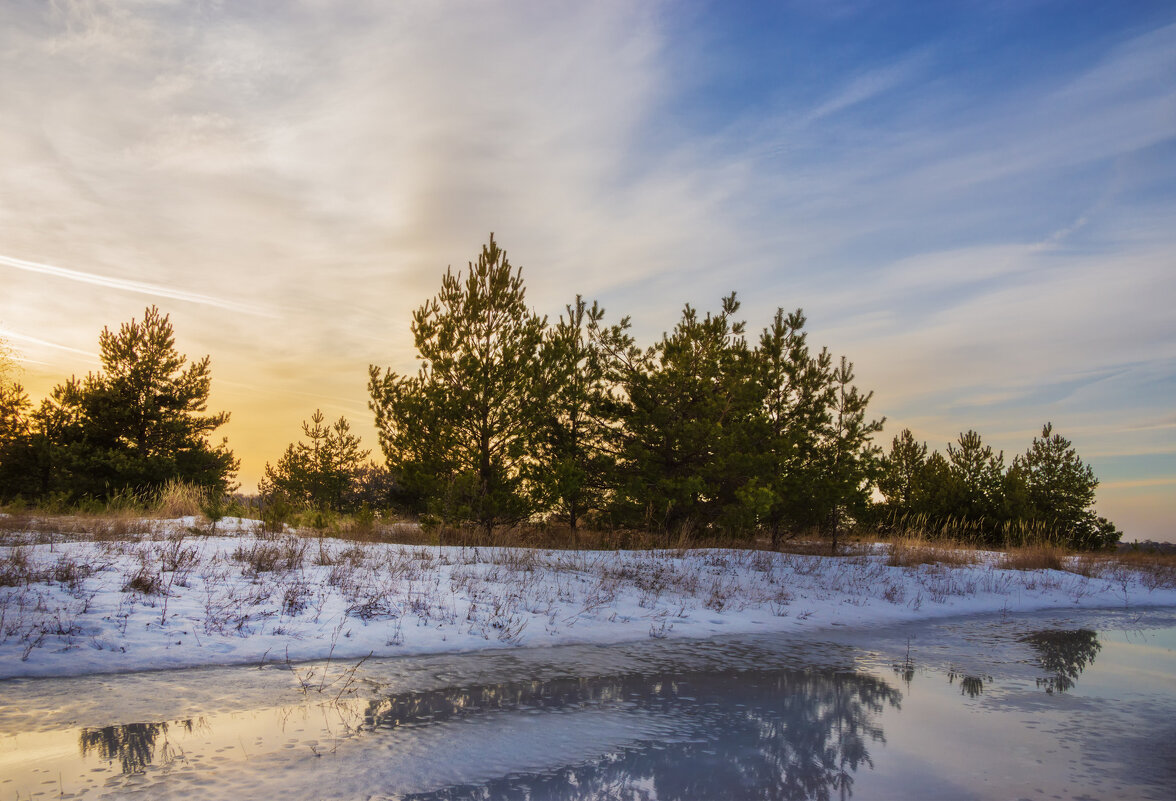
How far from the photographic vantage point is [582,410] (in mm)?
20703

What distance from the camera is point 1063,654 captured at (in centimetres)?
841

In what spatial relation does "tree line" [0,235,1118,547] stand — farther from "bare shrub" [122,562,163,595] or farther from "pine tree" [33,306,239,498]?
"bare shrub" [122,562,163,595]

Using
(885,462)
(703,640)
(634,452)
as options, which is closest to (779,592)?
(703,640)

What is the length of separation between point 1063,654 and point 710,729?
5.96 m

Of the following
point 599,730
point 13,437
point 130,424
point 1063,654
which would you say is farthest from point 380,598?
point 13,437

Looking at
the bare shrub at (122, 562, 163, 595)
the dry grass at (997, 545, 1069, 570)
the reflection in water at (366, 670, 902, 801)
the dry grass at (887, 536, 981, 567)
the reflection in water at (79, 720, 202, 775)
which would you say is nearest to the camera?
→ the reflection in water at (366, 670, 902, 801)

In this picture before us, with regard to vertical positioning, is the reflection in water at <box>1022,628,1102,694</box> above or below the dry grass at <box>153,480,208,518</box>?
below

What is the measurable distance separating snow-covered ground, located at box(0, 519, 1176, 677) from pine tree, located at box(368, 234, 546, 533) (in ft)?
15.2

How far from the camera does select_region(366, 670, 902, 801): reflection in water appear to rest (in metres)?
3.86

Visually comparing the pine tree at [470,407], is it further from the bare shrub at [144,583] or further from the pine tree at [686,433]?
the bare shrub at [144,583]

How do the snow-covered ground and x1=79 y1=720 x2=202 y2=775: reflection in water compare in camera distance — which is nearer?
x1=79 y1=720 x2=202 y2=775: reflection in water

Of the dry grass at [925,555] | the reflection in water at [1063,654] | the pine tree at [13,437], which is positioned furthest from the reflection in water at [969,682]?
the pine tree at [13,437]

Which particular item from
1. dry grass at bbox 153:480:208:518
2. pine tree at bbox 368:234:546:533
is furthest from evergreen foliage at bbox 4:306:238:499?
pine tree at bbox 368:234:546:533

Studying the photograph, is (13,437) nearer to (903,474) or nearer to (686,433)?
(686,433)
